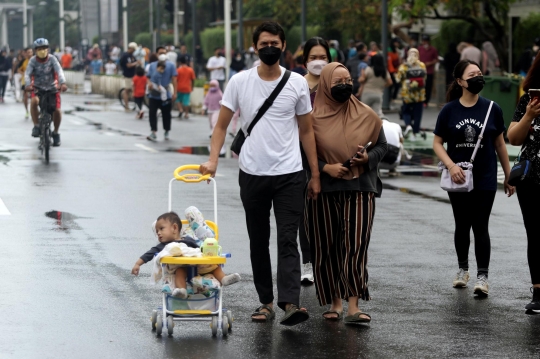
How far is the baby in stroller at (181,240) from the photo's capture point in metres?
6.85

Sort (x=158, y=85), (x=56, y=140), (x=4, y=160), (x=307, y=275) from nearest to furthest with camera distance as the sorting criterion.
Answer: (x=307, y=275) < (x=4, y=160) < (x=56, y=140) < (x=158, y=85)

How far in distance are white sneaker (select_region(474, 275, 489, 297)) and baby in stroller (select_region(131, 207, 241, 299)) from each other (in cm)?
208

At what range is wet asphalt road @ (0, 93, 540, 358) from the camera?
6645 mm

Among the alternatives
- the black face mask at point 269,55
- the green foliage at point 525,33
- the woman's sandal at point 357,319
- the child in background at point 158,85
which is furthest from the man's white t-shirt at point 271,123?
the green foliage at point 525,33

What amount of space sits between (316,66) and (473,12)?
1118 inches

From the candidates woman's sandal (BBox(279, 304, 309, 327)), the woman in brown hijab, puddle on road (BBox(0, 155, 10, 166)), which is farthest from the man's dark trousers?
puddle on road (BBox(0, 155, 10, 166))

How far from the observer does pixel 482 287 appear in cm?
822

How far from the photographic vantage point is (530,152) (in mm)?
7680

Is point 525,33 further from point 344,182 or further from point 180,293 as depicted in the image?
point 180,293

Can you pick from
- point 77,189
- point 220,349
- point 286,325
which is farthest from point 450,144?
point 77,189

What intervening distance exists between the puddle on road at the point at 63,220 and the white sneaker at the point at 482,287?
14.3 ft

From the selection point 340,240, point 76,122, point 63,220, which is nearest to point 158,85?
point 76,122

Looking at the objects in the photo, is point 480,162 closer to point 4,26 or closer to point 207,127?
point 207,127

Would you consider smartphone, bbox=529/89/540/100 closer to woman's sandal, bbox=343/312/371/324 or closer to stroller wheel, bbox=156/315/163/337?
woman's sandal, bbox=343/312/371/324
